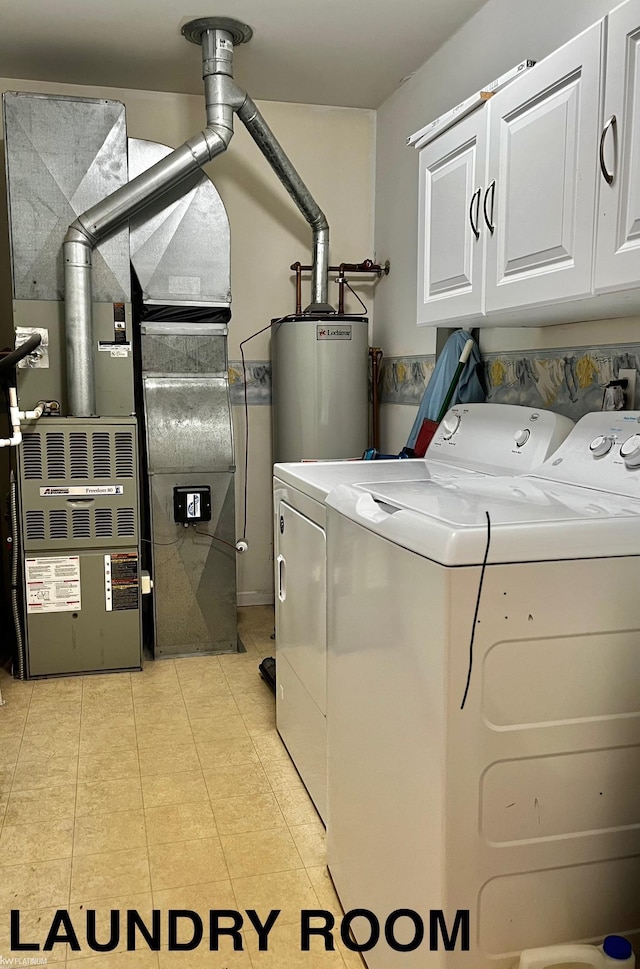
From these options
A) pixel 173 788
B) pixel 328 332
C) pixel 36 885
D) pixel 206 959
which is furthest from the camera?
pixel 328 332

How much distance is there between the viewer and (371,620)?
165 centimetres

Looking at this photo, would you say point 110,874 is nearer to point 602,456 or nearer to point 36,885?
point 36,885

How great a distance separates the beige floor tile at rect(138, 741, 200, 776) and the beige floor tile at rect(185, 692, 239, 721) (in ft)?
0.78

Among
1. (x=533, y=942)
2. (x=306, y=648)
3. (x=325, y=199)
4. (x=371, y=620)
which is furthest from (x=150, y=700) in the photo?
(x=325, y=199)

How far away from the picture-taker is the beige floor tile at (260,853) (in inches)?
83.2

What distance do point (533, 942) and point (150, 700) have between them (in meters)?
2.09

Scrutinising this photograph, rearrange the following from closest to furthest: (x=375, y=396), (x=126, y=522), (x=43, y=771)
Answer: (x=43, y=771)
(x=126, y=522)
(x=375, y=396)

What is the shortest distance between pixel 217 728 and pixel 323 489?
1296mm

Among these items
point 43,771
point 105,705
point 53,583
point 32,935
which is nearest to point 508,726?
point 32,935

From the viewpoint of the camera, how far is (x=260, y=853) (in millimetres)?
2182

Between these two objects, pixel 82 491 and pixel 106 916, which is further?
pixel 82 491

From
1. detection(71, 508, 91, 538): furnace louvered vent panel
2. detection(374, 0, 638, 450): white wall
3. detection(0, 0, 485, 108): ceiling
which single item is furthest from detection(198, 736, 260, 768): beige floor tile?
detection(0, 0, 485, 108): ceiling

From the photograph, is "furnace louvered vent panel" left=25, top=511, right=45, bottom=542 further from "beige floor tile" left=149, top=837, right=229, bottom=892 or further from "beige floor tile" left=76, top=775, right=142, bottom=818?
"beige floor tile" left=149, top=837, right=229, bottom=892

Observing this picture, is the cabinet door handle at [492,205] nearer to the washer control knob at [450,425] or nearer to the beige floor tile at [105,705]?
the washer control knob at [450,425]
